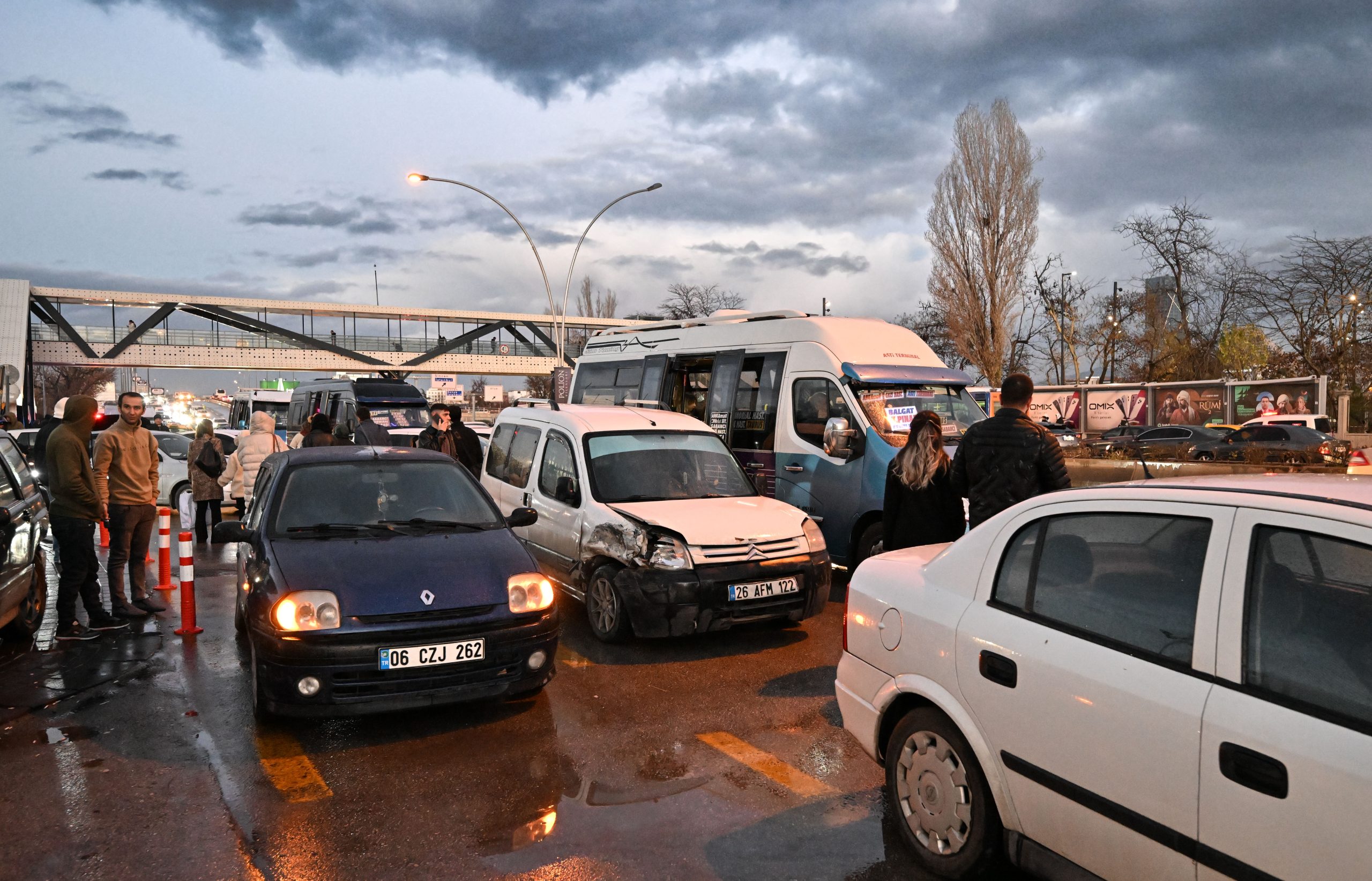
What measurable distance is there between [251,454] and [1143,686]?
11.6 meters

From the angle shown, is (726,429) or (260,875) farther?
(726,429)

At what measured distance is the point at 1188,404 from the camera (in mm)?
33469

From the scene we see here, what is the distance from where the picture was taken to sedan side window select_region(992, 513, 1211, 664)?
2613mm

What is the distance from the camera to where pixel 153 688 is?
5805 mm

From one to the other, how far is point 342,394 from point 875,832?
1917cm

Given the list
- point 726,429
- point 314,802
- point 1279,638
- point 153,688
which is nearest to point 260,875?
point 314,802

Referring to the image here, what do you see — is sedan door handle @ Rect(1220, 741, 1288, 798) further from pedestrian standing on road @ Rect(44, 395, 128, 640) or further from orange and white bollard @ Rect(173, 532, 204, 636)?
pedestrian standing on road @ Rect(44, 395, 128, 640)

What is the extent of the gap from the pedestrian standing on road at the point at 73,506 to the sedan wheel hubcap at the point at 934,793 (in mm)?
6410

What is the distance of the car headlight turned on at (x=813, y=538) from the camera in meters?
6.83

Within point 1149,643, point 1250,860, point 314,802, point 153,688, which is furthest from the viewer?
point 153,688

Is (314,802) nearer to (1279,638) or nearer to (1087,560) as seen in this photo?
(1087,560)

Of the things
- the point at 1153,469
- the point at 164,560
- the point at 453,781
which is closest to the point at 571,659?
the point at 453,781

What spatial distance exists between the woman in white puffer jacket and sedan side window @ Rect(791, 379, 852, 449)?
6.80 m

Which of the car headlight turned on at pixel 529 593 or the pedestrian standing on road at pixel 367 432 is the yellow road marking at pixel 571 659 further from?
the pedestrian standing on road at pixel 367 432
